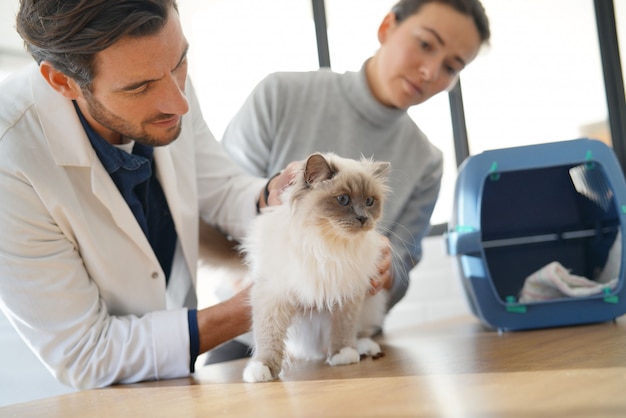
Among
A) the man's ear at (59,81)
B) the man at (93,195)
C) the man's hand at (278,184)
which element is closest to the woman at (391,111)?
the man's hand at (278,184)

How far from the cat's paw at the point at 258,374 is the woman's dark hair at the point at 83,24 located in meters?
0.76

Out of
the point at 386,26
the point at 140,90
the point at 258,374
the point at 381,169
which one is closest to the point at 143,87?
the point at 140,90

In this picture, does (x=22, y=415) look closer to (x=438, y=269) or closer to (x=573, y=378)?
(x=573, y=378)

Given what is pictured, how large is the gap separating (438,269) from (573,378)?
8.69ft

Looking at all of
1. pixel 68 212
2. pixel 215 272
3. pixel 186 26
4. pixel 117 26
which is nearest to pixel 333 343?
pixel 215 272

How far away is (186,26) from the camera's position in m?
3.02

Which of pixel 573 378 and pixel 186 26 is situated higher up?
pixel 186 26

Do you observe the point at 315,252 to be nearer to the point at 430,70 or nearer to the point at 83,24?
the point at 83,24

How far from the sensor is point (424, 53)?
77.9 inches

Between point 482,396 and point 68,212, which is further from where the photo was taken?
point 68,212

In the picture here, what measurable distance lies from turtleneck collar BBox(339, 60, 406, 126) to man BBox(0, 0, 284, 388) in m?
0.58

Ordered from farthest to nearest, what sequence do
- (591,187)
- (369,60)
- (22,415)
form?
1. (369,60)
2. (591,187)
3. (22,415)

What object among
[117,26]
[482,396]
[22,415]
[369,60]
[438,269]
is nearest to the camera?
[482,396]

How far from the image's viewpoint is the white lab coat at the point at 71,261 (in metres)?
1.49
